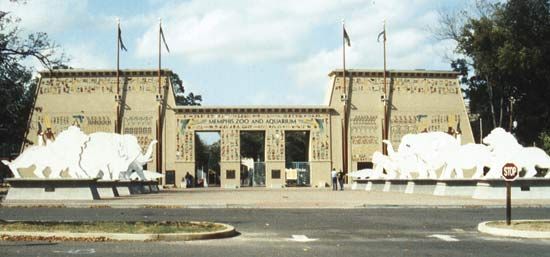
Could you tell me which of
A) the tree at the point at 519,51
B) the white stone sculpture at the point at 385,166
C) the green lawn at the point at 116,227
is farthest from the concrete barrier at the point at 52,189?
the tree at the point at 519,51

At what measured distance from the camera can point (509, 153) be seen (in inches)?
1346

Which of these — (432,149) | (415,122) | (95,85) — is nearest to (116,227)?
(432,149)

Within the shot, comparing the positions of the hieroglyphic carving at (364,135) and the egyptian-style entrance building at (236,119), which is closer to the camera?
the egyptian-style entrance building at (236,119)

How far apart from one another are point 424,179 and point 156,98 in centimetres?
3741

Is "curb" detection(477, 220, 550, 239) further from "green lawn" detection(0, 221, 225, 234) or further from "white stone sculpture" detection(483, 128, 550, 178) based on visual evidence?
"white stone sculpture" detection(483, 128, 550, 178)

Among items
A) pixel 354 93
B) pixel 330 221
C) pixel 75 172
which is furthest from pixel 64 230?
pixel 354 93

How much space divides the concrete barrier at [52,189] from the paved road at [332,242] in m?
→ 11.3

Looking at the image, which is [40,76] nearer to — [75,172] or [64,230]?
[75,172]

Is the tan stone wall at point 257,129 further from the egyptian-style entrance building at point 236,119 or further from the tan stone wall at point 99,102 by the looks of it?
the tan stone wall at point 99,102

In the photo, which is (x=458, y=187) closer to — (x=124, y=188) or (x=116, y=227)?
(x=124, y=188)

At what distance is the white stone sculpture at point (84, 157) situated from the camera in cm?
3822

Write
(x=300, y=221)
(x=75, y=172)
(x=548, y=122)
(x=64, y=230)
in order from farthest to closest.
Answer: (x=548, y=122)
(x=75, y=172)
(x=300, y=221)
(x=64, y=230)

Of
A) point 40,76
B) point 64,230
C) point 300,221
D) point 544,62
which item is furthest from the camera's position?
point 40,76

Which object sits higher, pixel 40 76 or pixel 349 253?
pixel 40 76
